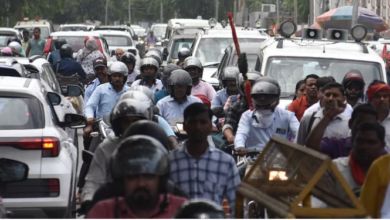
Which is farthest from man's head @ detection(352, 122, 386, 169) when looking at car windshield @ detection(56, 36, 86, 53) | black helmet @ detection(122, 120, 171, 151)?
car windshield @ detection(56, 36, 86, 53)

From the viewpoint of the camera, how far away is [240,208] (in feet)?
19.6

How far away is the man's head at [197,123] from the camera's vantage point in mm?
6453

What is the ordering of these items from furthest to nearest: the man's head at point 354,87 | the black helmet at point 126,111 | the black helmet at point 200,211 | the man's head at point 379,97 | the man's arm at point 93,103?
the man's arm at point 93,103 < the man's head at point 354,87 < the man's head at point 379,97 < the black helmet at point 126,111 < the black helmet at point 200,211

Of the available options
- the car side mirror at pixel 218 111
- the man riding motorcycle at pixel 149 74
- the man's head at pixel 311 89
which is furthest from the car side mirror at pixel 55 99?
the man riding motorcycle at pixel 149 74

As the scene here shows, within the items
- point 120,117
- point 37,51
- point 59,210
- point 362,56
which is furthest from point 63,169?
point 37,51

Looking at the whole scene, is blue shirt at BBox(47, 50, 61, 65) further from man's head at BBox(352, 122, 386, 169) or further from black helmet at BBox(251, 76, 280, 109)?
man's head at BBox(352, 122, 386, 169)

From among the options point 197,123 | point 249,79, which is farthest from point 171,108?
point 197,123

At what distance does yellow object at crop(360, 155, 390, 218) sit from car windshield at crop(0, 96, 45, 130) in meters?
3.22

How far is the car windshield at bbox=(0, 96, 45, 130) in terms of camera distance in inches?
325

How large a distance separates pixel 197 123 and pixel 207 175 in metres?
0.39

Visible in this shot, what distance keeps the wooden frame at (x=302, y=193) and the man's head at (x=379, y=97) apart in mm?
2537

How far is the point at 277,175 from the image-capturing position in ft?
19.5

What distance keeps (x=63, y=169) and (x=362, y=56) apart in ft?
18.2

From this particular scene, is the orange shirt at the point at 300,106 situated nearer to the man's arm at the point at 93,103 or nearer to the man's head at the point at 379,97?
the man's head at the point at 379,97
